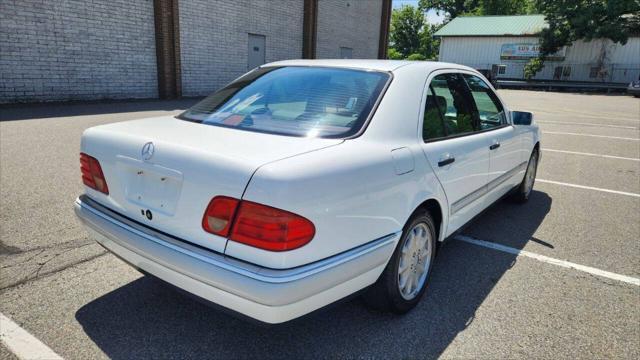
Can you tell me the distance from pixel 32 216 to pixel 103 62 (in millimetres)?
10322

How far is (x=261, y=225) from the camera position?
1894mm

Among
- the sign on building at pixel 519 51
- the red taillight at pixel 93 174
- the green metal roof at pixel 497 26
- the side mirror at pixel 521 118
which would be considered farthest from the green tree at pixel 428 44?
the red taillight at pixel 93 174

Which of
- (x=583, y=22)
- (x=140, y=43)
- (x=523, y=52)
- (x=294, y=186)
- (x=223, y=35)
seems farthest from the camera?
(x=523, y=52)

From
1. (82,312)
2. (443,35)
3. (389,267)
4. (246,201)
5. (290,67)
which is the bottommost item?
(82,312)

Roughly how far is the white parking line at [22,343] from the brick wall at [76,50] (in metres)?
10.9

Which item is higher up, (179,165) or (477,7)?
(477,7)

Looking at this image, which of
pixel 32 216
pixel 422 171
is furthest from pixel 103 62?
pixel 422 171

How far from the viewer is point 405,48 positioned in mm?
59500

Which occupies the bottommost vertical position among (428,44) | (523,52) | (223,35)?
(223,35)

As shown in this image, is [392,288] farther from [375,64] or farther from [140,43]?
[140,43]

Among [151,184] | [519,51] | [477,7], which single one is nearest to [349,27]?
[151,184]

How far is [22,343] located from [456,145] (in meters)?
2.88

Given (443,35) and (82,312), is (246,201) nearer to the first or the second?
(82,312)

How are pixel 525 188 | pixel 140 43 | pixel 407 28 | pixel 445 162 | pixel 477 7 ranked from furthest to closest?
pixel 477 7 → pixel 407 28 → pixel 140 43 → pixel 525 188 → pixel 445 162
